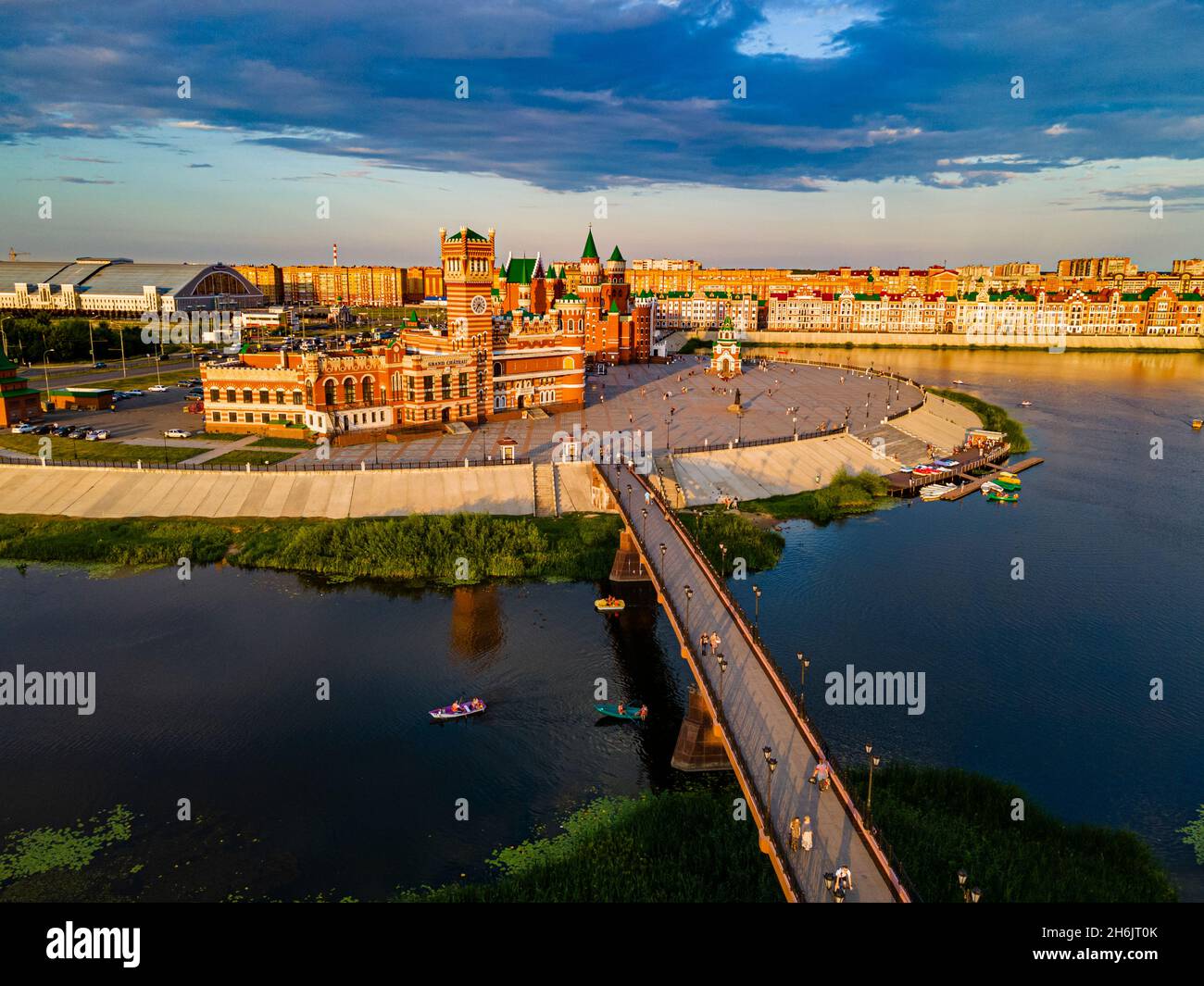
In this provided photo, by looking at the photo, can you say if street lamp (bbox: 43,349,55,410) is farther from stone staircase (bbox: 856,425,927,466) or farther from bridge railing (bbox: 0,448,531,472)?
stone staircase (bbox: 856,425,927,466)

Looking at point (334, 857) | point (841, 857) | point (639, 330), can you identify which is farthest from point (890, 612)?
point (639, 330)

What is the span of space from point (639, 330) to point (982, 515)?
265ft

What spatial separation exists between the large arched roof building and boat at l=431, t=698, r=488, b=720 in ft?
513

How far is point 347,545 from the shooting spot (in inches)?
1934

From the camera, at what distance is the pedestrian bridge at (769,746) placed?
61.9ft

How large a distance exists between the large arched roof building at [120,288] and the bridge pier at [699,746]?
535 ft

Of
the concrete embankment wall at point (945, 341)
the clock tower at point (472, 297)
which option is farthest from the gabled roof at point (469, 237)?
the concrete embankment wall at point (945, 341)

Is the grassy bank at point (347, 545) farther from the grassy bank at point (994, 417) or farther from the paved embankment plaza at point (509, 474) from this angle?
the grassy bank at point (994, 417)

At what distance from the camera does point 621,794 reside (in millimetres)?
27875

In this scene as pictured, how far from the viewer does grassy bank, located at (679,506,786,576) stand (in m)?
48.0

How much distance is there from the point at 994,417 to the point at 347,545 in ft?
230

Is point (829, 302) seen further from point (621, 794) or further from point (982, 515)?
point (621, 794)

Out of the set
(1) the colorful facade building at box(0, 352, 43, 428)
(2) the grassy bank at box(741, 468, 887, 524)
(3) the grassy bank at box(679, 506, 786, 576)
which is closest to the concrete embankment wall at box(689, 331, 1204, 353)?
(2) the grassy bank at box(741, 468, 887, 524)
